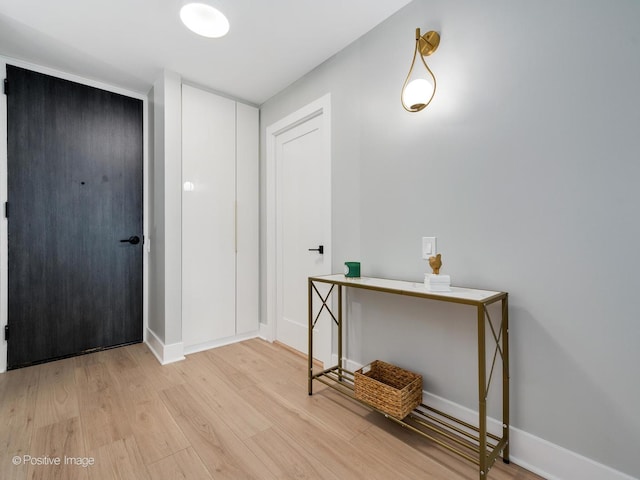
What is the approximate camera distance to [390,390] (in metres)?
1.52

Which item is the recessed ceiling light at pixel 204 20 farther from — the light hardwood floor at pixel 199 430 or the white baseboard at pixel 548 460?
the white baseboard at pixel 548 460

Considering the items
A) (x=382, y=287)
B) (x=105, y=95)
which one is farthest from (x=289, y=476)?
(x=105, y=95)

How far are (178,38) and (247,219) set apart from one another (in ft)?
5.03

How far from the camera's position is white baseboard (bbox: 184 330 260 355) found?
103 inches

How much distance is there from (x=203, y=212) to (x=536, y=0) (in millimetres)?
2576

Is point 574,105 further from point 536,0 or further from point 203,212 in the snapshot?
point 203,212

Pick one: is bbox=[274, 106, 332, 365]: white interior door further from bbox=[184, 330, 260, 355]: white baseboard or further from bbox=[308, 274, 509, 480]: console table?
bbox=[308, 274, 509, 480]: console table

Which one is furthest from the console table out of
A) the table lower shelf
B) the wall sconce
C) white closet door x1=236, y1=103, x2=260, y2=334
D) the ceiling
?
the ceiling

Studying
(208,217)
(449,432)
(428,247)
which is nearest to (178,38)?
(208,217)

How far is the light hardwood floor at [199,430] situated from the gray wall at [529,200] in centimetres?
41

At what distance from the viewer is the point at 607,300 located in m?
1.12

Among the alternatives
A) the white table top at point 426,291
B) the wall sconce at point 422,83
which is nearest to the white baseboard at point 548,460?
the white table top at point 426,291

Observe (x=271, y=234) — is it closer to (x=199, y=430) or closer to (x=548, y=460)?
(x=199, y=430)

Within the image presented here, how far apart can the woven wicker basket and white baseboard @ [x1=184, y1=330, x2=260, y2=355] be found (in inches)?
61.6
